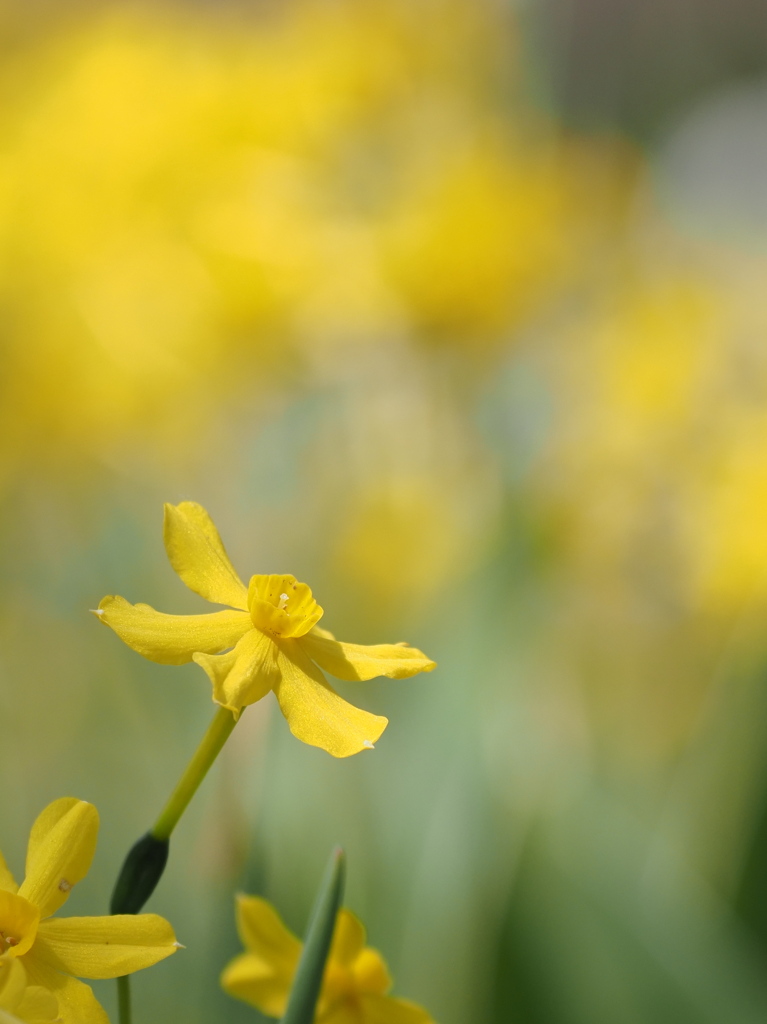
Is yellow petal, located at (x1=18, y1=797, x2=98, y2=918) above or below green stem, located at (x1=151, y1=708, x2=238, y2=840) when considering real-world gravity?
below

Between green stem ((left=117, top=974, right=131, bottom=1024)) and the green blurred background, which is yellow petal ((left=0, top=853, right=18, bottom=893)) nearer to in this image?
green stem ((left=117, top=974, right=131, bottom=1024))

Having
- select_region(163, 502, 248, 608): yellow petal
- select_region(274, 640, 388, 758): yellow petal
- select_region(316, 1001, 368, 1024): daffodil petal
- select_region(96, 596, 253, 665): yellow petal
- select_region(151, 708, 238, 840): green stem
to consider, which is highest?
select_region(163, 502, 248, 608): yellow petal

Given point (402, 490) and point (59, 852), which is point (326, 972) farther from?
point (402, 490)

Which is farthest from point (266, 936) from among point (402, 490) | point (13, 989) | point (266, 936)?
point (402, 490)

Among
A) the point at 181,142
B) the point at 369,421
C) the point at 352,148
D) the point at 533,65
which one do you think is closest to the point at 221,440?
the point at 369,421

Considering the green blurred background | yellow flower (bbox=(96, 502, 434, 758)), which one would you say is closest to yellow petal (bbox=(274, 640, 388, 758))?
yellow flower (bbox=(96, 502, 434, 758))

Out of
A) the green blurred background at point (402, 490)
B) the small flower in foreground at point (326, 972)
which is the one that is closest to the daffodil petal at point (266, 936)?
the small flower in foreground at point (326, 972)

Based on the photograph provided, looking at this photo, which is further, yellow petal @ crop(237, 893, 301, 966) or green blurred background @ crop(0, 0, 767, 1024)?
green blurred background @ crop(0, 0, 767, 1024)

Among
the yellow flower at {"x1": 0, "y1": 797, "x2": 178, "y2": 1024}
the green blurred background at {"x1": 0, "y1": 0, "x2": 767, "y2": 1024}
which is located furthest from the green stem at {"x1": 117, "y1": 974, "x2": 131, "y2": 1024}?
the green blurred background at {"x1": 0, "y1": 0, "x2": 767, "y2": 1024}
